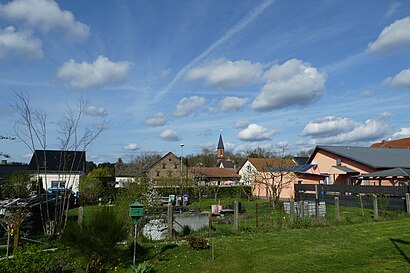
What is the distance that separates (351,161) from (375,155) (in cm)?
261

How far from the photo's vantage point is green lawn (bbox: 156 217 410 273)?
296 inches

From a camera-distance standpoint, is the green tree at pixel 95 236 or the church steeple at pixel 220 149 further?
the church steeple at pixel 220 149

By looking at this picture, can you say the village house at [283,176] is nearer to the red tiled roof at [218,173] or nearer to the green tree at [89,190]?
the green tree at [89,190]

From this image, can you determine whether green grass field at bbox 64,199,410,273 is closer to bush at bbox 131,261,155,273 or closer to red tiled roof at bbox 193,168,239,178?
bush at bbox 131,261,155,273

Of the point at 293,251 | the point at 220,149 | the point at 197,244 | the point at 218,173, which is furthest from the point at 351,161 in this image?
the point at 220,149

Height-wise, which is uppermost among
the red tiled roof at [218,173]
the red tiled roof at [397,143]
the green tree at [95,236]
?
the red tiled roof at [397,143]

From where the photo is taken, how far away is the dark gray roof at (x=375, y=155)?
97.9 ft

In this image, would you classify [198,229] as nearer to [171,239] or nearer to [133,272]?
[171,239]

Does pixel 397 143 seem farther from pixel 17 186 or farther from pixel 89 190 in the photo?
pixel 17 186

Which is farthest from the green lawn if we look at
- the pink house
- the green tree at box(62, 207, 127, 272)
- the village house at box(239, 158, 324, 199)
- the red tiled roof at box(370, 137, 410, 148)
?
the red tiled roof at box(370, 137, 410, 148)

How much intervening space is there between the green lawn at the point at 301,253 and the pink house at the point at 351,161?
65.2 feet

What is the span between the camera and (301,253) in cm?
875

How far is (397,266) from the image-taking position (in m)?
7.30

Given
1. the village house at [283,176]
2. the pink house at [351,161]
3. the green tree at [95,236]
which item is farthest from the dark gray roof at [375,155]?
the green tree at [95,236]
